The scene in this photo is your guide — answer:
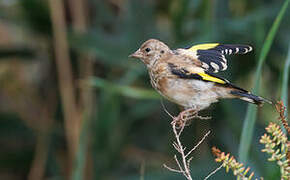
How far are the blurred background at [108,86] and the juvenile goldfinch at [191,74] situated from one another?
106 cm

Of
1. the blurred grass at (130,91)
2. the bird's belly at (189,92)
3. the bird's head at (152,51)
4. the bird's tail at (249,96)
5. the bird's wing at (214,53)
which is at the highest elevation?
the blurred grass at (130,91)

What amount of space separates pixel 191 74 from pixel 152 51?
0.73ft

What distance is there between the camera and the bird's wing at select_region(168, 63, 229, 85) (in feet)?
6.73

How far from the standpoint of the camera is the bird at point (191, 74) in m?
2.10

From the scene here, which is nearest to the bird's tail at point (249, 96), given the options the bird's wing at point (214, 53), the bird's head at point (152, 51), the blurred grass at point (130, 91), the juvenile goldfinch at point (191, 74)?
the juvenile goldfinch at point (191, 74)

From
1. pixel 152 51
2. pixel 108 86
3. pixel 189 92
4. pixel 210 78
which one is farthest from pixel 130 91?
pixel 210 78

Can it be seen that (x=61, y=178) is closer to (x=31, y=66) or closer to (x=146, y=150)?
(x=146, y=150)

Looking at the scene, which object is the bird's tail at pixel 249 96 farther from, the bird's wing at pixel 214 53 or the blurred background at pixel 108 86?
the blurred background at pixel 108 86

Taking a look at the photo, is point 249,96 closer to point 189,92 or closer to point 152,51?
point 189,92

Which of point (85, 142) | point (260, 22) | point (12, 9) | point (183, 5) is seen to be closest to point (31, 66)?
point (12, 9)

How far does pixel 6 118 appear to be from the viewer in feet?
14.7

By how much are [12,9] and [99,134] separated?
50.1 inches

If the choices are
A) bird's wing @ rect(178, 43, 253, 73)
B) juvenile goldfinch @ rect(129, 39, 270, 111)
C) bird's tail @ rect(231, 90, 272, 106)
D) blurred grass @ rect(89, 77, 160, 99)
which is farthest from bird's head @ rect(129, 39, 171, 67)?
blurred grass @ rect(89, 77, 160, 99)

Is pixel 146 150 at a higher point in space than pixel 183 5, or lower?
lower
